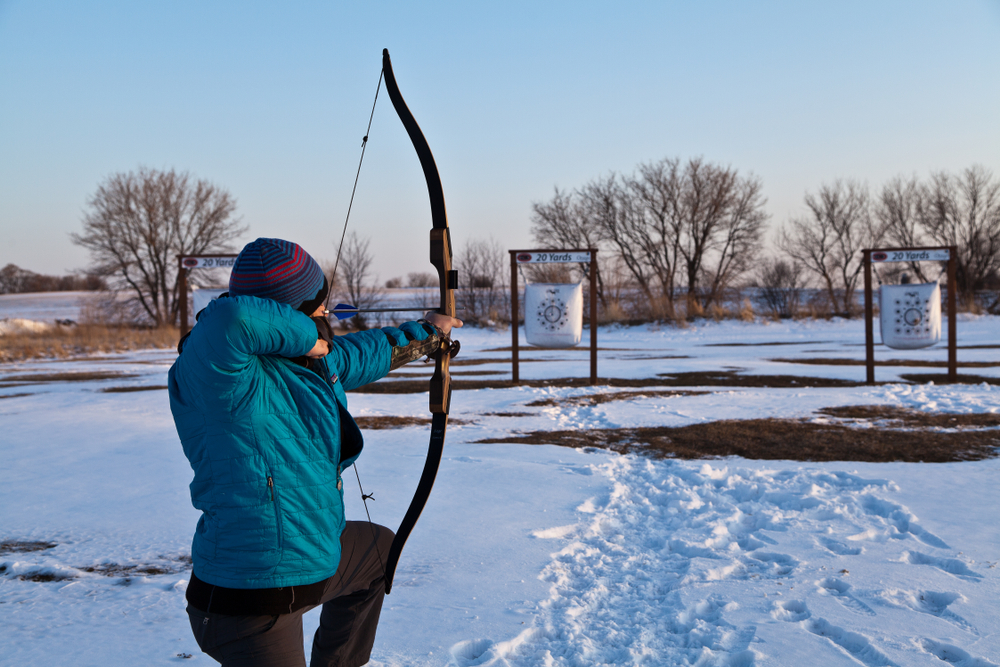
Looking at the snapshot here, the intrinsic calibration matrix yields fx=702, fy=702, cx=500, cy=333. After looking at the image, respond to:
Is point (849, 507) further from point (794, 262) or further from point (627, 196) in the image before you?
point (794, 262)

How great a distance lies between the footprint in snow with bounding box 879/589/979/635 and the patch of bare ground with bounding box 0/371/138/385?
13962 mm

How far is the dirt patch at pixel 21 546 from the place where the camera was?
3770mm

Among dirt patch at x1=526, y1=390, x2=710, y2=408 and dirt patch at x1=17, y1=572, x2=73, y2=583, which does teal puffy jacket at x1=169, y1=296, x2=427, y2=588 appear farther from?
dirt patch at x1=526, y1=390, x2=710, y2=408

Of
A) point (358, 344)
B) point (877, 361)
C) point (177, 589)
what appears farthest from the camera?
point (877, 361)

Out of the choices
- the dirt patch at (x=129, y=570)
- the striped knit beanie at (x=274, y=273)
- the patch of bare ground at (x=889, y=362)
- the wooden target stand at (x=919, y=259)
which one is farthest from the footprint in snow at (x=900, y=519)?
the patch of bare ground at (x=889, y=362)

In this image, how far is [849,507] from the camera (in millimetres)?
4348

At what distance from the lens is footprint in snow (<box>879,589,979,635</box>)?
2793 millimetres

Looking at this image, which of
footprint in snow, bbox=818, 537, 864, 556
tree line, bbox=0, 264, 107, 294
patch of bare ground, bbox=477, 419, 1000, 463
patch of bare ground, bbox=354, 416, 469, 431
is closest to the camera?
footprint in snow, bbox=818, 537, 864, 556

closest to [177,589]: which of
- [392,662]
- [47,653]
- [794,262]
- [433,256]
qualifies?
[47,653]

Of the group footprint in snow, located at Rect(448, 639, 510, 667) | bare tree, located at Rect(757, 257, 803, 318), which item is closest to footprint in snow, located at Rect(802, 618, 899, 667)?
footprint in snow, located at Rect(448, 639, 510, 667)

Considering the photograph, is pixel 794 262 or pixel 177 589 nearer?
pixel 177 589

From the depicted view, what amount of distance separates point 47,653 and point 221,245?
122 feet

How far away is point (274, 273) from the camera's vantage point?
5.36ft

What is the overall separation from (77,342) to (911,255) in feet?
81.3
